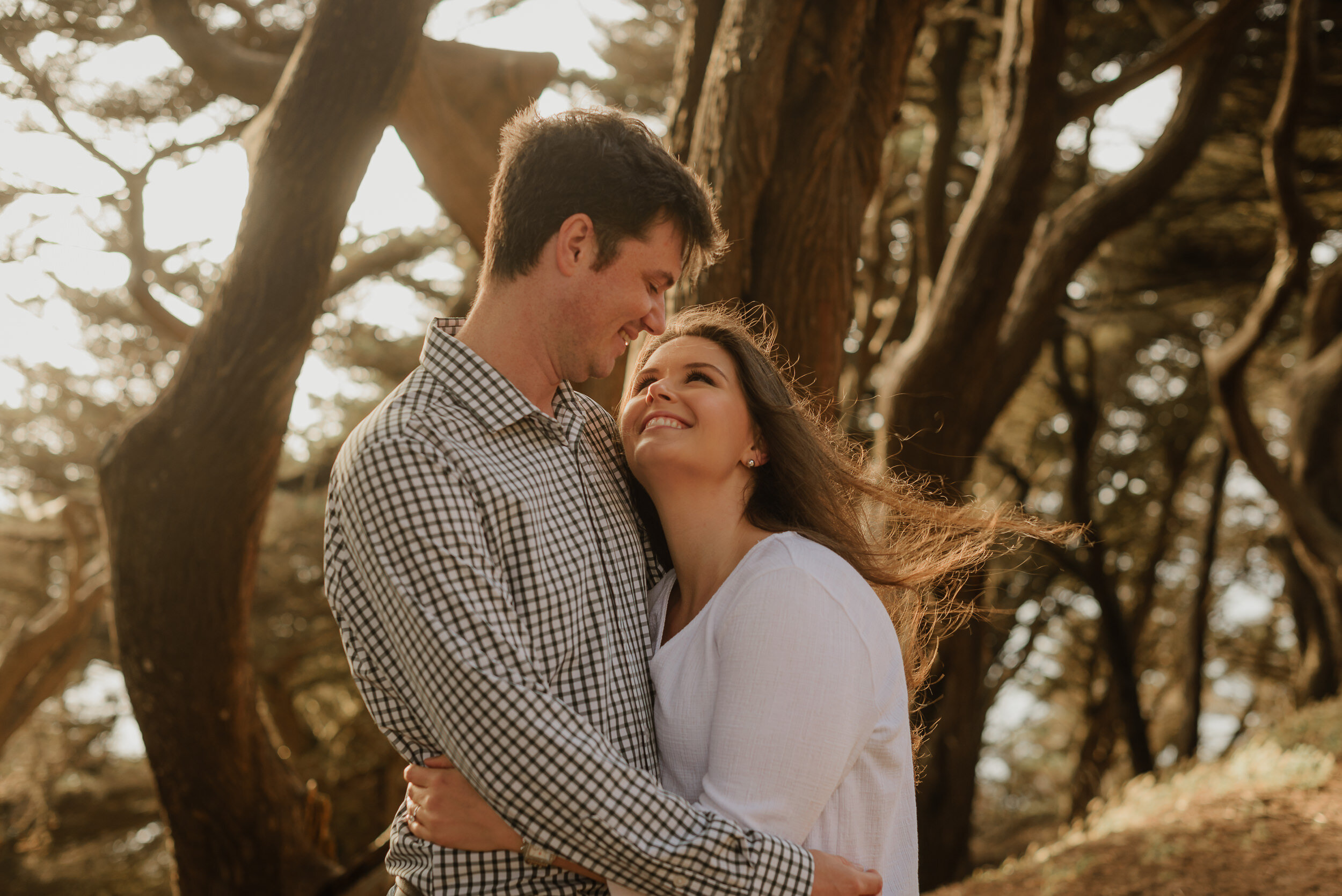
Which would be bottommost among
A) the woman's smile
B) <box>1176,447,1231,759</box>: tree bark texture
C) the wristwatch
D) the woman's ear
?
<box>1176,447,1231,759</box>: tree bark texture

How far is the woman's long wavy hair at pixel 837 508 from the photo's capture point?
2.40 m

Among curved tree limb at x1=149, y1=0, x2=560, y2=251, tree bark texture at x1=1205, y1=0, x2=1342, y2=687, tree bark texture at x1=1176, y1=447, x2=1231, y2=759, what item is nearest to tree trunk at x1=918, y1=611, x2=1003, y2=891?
tree bark texture at x1=1205, y1=0, x2=1342, y2=687

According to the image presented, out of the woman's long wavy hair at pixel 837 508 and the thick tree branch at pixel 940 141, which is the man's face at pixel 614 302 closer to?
the woman's long wavy hair at pixel 837 508

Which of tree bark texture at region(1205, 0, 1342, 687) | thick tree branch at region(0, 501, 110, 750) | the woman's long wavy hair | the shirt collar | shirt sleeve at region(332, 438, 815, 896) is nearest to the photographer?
shirt sleeve at region(332, 438, 815, 896)

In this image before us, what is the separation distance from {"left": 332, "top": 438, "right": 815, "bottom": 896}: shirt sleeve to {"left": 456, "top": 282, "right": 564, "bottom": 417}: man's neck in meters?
0.41

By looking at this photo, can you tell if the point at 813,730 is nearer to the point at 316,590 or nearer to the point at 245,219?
the point at 245,219

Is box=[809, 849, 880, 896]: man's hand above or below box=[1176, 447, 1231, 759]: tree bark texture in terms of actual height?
above

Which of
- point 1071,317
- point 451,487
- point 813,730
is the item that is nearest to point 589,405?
point 451,487

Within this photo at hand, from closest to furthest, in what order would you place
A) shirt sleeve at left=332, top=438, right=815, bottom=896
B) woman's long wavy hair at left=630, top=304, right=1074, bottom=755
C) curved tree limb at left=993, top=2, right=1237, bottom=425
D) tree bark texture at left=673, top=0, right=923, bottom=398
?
shirt sleeve at left=332, top=438, right=815, bottom=896 → woman's long wavy hair at left=630, top=304, right=1074, bottom=755 → tree bark texture at left=673, top=0, right=923, bottom=398 → curved tree limb at left=993, top=2, right=1237, bottom=425

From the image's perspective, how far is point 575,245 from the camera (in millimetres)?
2152

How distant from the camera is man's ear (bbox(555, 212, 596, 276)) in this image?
2.14 m

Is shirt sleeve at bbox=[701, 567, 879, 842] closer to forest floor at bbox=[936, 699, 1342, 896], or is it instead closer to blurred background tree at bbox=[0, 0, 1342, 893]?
blurred background tree at bbox=[0, 0, 1342, 893]

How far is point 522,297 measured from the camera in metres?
Answer: 2.16

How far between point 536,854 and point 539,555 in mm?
514
